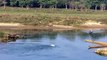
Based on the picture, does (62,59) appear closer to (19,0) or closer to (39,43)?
(39,43)

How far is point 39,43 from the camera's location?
59125 millimetres

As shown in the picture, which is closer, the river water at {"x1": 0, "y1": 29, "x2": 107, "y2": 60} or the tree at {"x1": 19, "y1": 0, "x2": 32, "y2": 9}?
the river water at {"x1": 0, "y1": 29, "x2": 107, "y2": 60}

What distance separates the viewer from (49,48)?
5469cm

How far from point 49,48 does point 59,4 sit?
74.8 m

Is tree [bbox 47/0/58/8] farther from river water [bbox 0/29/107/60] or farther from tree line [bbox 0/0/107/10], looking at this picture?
river water [bbox 0/29/107/60]

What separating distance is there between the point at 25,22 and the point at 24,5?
124 ft

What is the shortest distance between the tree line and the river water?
5270 cm

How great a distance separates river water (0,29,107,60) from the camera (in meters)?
48.2

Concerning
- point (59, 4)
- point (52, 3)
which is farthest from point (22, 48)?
point (59, 4)

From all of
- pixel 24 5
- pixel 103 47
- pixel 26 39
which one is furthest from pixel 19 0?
pixel 103 47

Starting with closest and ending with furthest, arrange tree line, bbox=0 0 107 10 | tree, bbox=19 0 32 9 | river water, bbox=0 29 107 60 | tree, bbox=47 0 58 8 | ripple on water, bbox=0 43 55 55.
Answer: river water, bbox=0 29 107 60, ripple on water, bbox=0 43 55 55, tree, bbox=19 0 32 9, tree, bbox=47 0 58 8, tree line, bbox=0 0 107 10

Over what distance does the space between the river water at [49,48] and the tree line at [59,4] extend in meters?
52.7

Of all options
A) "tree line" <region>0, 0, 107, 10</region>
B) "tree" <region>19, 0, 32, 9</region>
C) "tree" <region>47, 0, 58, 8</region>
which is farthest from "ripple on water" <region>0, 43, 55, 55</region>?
"tree" <region>47, 0, 58, 8</region>

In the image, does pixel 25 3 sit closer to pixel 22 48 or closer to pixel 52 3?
pixel 52 3
